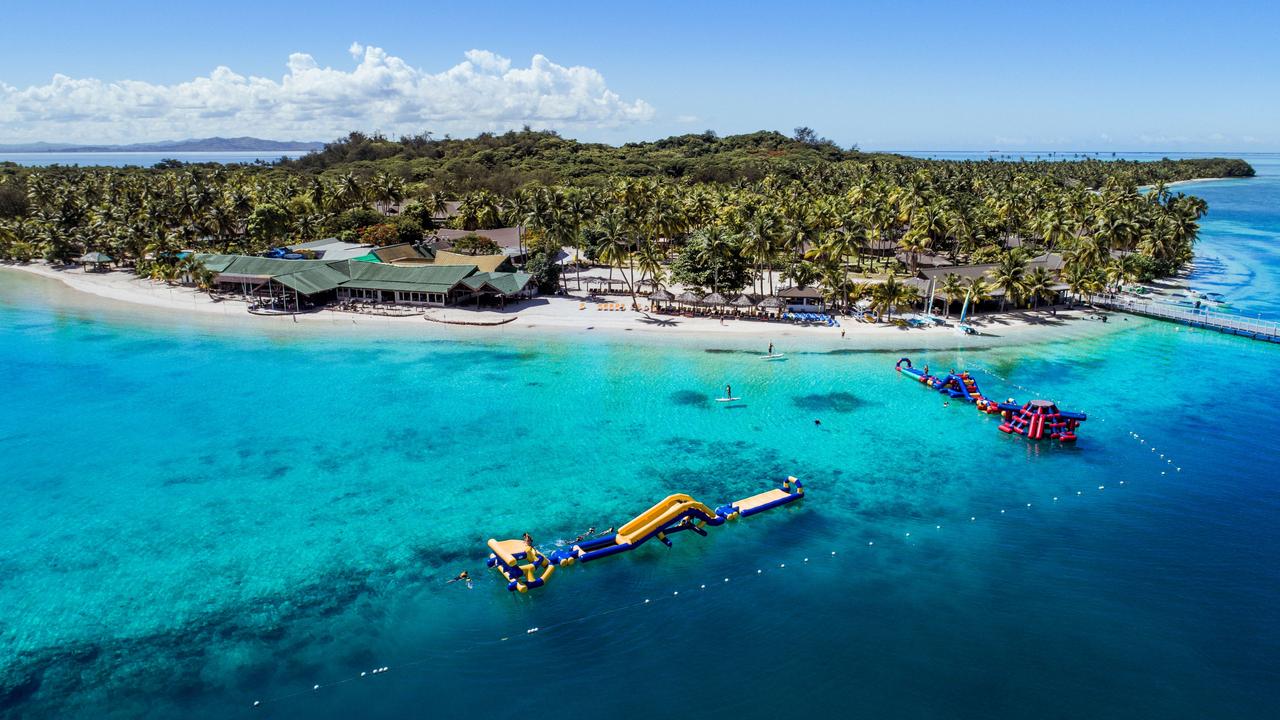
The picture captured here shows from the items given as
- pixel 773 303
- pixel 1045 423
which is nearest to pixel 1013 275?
pixel 773 303

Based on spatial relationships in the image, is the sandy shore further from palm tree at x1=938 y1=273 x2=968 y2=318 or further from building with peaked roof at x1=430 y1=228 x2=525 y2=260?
building with peaked roof at x1=430 y1=228 x2=525 y2=260

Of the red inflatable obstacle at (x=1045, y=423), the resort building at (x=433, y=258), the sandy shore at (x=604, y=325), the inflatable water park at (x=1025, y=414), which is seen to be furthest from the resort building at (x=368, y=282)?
the red inflatable obstacle at (x=1045, y=423)

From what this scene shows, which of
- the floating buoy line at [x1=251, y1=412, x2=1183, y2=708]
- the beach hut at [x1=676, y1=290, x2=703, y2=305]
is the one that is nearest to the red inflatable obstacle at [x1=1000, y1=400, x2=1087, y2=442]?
the floating buoy line at [x1=251, y1=412, x2=1183, y2=708]

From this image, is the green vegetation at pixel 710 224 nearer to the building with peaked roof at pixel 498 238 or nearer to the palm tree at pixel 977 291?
the palm tree at pixel 977 291

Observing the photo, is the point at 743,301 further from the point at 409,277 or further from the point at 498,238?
the point at 498,238

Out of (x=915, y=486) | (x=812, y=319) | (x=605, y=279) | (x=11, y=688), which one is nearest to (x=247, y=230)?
(x=605, y=279)

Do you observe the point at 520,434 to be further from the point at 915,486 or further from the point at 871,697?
the point at 871,697
